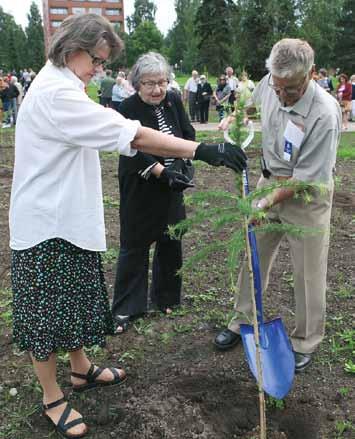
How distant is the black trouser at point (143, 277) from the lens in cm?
332

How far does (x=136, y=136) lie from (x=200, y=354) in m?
1.63

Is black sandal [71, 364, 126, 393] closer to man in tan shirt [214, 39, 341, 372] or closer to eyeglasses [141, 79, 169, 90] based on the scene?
man in tan shirt [214, 39, 341, 372]

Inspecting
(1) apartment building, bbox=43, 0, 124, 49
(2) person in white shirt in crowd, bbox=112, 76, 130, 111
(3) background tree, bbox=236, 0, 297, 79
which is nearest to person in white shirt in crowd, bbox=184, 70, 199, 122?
(2) person in white shirt in crowd, bbox=112, 76, 130, 111

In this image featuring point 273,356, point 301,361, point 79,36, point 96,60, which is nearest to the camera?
point 79,36

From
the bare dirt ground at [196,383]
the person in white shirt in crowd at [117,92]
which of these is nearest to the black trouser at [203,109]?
the person in white shirt in crowd at [117,92]

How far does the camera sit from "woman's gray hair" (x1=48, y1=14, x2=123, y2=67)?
1.98 meters

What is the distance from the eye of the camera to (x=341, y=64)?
3991 cm

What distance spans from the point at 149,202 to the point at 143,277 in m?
0.55

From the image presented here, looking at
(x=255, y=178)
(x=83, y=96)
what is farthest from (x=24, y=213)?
(x=255, y=178)

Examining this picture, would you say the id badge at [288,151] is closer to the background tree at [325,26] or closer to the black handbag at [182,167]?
the black handbag at [182,167]

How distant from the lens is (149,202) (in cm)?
316

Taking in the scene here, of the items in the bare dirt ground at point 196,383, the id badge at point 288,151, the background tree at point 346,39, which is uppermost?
the background tree at point 346,39

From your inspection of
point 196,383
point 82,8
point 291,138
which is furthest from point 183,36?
point 196,383

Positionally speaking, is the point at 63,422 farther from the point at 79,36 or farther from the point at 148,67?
the point at 148,67
